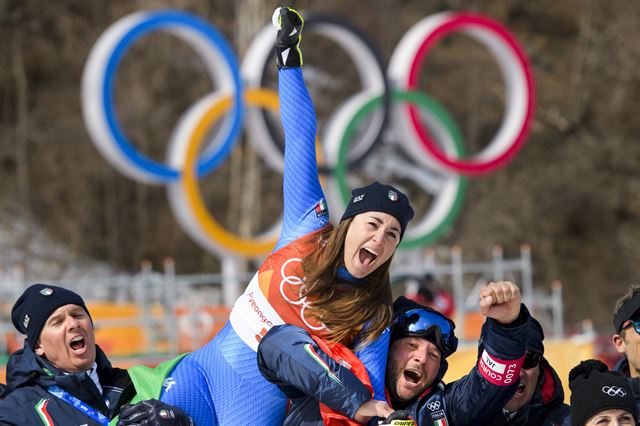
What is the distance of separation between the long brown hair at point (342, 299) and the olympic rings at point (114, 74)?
1041cm

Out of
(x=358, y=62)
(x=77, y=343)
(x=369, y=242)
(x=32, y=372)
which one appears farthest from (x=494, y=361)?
(x=358, y=62)

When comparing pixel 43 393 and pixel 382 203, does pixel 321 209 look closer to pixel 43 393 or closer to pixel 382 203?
pixel 382 203

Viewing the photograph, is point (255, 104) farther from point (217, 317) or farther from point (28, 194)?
point (28, 194)

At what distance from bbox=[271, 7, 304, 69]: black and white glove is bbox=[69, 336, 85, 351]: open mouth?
1.19 meters

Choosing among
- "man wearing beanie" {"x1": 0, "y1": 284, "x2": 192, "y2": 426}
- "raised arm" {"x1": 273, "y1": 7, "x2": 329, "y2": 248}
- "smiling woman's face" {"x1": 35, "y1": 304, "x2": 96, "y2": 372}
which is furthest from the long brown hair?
"smiling woman's face" {"x1": 35, "y1": 304, "x2": 96, "y2": 372}

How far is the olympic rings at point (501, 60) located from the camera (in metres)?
16.2

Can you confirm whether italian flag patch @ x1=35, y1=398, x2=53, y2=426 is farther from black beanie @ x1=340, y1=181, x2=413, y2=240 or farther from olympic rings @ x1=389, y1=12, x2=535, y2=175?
olympic rings @ x1=389, y1=12, x2=535, y2=175

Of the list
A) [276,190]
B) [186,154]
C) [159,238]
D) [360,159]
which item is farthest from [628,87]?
[186,154]

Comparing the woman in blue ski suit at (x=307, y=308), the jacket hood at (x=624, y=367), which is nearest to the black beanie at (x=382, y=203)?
the woman in blue ski suit at (x=307, y=308)

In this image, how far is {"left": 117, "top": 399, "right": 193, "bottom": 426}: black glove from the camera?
10.9 ft

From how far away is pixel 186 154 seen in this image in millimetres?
14539

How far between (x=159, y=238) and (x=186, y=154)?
1191cm

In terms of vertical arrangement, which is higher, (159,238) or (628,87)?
(628,87)

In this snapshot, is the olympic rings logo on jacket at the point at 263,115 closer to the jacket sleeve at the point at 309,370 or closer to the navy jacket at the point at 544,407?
the navy jacket at the point at 544,407
